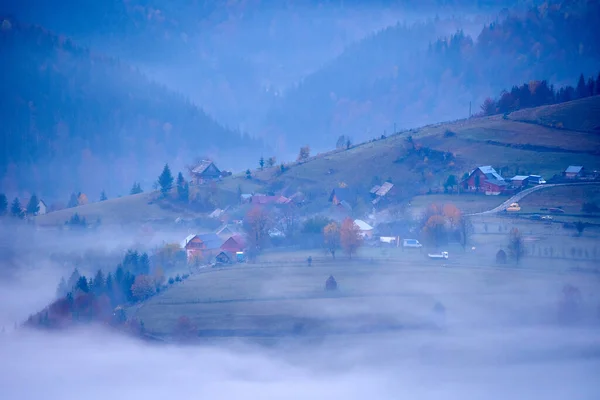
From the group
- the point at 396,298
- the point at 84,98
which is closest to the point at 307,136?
the point at 84,98

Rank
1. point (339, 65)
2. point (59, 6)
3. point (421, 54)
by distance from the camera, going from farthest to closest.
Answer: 1. point (59, 6)
2. point (339, 65)
3. point (421, 54)

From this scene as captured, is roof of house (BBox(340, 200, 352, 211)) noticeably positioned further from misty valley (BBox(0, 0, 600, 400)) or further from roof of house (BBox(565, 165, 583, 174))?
roof of house (BBox(565, 165, 583, 174))

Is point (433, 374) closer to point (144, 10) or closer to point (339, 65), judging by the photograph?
point (339, 65)

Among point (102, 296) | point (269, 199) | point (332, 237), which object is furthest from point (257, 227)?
point (102, 296)

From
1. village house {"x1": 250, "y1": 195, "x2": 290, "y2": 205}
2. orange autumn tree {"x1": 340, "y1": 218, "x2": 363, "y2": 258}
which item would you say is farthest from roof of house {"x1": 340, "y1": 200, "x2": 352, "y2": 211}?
orange autumn tree {"x1": 340, "y1": 218, "x2": 363, "y2": 258}

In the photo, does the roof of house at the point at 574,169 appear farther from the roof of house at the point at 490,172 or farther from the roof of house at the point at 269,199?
the roof of house at the point at 269,199

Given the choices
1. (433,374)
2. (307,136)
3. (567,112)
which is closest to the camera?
(433,374)

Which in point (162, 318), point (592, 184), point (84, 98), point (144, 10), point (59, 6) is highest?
point (144, 10)

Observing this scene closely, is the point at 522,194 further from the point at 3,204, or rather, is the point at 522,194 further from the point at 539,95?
the point at 3,204
